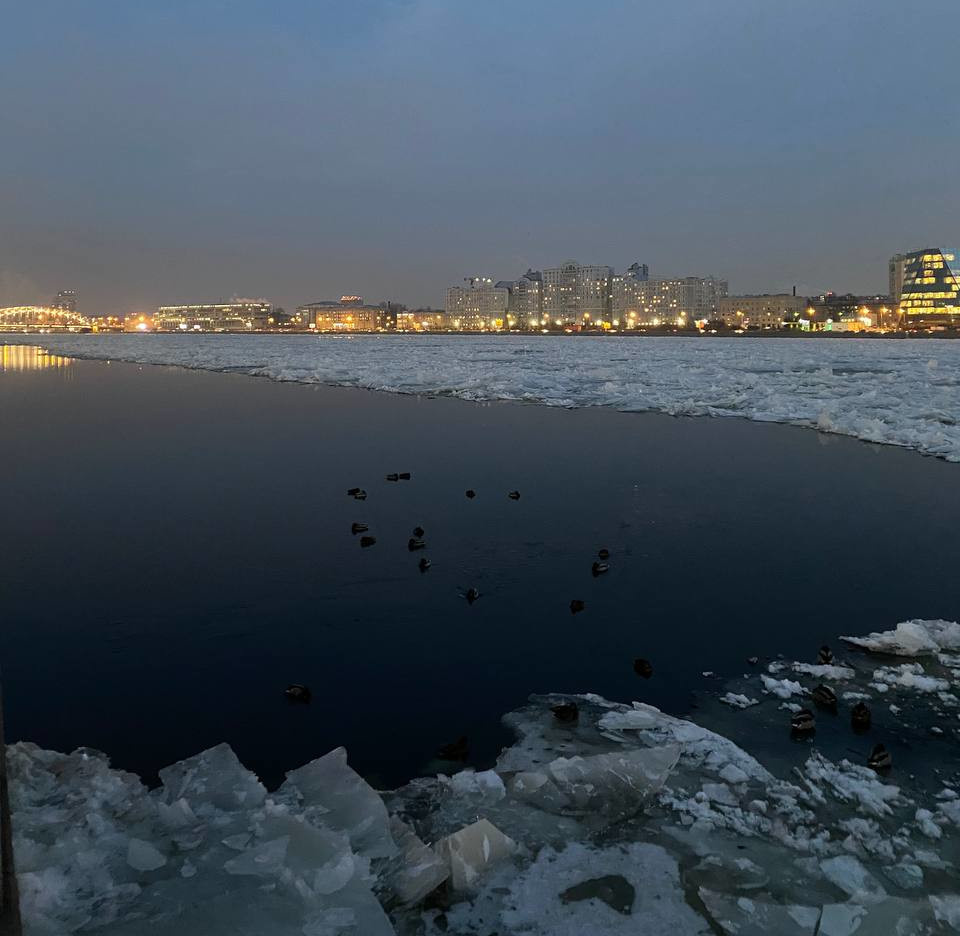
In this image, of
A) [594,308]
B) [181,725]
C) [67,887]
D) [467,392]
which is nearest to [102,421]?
[467,392]

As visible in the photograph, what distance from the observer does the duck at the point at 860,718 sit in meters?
3.41

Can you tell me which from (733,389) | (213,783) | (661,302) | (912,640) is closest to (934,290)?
(661,302)

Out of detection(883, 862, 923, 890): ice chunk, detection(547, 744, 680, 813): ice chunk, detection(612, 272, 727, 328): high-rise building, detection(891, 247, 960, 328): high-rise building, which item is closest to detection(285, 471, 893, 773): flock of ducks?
detection(547, 744, 680, 813): ice chunk

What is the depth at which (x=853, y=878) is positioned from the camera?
2.47m

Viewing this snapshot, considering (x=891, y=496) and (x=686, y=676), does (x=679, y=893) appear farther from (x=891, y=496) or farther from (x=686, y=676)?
(x=891, y=496)

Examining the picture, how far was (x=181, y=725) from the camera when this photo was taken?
11.2 ft

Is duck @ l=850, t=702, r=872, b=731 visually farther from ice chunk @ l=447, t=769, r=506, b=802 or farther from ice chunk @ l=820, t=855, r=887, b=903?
ice chunk @ l=447, t=769, r=506, b=802

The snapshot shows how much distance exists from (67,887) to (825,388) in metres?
22.5

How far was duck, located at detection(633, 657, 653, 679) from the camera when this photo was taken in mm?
4004

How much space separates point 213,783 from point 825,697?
301 cm

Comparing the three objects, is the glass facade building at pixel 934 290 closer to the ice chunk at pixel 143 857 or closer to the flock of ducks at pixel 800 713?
the flock of ducks at pixel 800 713

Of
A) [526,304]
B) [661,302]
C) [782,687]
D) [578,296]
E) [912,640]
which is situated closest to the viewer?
[782,687]

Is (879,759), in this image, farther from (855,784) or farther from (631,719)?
(631,719)

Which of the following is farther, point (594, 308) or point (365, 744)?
point (594, 308)
